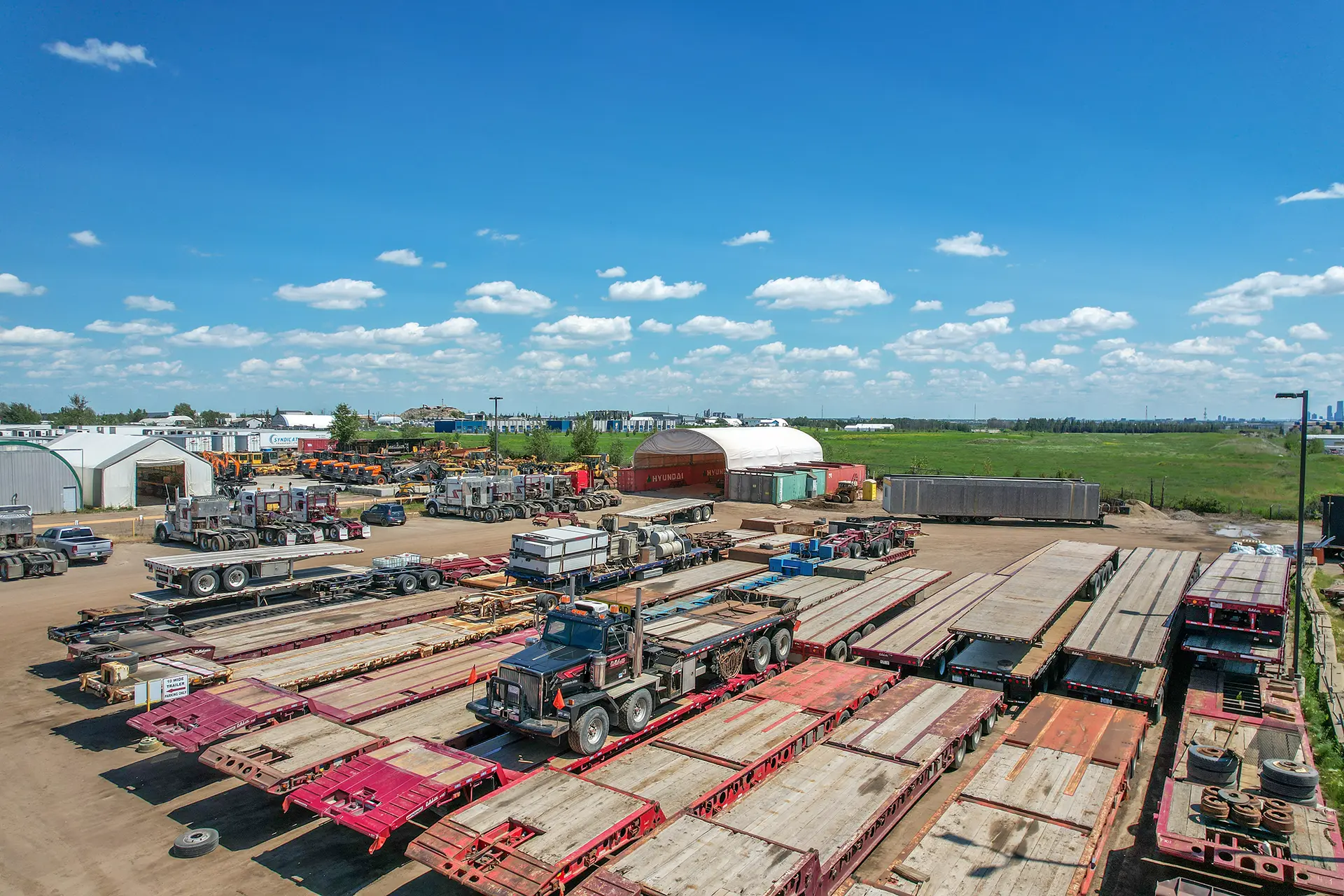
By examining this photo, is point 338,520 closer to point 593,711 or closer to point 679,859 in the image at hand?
point 593,711

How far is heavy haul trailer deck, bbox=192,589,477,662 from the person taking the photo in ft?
58.9

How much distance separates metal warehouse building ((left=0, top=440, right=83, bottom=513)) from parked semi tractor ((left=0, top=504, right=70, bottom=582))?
44.9 feet

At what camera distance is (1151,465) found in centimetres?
10388

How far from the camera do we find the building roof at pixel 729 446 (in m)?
55.2

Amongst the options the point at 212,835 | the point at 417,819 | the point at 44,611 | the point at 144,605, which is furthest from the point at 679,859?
the point at 44,611

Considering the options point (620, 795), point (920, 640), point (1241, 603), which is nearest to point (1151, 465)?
point (1241, 603)

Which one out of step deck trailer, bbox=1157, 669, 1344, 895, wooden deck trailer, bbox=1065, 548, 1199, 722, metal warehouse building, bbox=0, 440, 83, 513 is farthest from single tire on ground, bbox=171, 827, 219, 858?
metal warehouse building, bbox=0, 440, 83, 513

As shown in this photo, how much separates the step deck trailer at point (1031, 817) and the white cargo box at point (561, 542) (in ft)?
47.8

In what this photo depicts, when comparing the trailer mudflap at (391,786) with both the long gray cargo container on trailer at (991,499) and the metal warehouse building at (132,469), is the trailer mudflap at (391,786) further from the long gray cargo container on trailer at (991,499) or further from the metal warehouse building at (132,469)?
the metal warehouse building at (132,469)

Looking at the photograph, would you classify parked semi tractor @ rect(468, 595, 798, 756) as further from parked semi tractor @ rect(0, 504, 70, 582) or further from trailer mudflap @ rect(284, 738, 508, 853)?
parked semi tractor @ rect(0, 504, 70, 582)

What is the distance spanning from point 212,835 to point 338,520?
89.8 feet

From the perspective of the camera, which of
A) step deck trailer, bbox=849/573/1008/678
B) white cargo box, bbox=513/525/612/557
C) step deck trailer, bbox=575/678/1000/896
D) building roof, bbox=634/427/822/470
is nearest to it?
step deck trailer, bbox=575/678/1000/896

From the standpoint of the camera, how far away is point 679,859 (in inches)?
359

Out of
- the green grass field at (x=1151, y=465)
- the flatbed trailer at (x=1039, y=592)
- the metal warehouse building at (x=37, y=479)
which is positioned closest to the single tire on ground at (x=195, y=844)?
the flatbed trailer at (x=1039, y=592)
